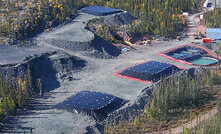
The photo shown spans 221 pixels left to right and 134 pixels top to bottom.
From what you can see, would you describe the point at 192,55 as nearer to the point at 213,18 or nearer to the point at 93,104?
the point at 213,18

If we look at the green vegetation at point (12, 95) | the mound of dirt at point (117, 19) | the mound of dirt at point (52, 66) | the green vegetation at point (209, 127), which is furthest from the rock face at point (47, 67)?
the green vegetation at point (209, 127)

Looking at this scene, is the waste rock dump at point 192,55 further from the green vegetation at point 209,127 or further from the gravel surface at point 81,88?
the green vegetation at point 209,127

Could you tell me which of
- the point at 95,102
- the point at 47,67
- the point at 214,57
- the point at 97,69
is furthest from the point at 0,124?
the point at 214,57

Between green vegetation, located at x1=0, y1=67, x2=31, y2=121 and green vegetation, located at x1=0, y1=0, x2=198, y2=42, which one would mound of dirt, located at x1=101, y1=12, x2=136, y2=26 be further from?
green vegetation, located at x1=0, y1=67, x2=31, y2=121

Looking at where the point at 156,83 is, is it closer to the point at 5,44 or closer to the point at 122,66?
the point at 122,66

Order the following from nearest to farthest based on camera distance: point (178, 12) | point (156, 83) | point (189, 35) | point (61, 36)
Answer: point (156, 83) → point (61, 36) → point (189, 35) → point (178, 12)

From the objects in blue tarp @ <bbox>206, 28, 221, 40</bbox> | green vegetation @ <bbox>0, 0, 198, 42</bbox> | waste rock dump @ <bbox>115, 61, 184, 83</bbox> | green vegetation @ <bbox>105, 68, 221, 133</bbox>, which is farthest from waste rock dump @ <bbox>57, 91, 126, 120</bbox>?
blue tarp @ <bbox>206, 28, 221, 40</bbox>

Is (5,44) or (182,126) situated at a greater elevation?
(5,44)
